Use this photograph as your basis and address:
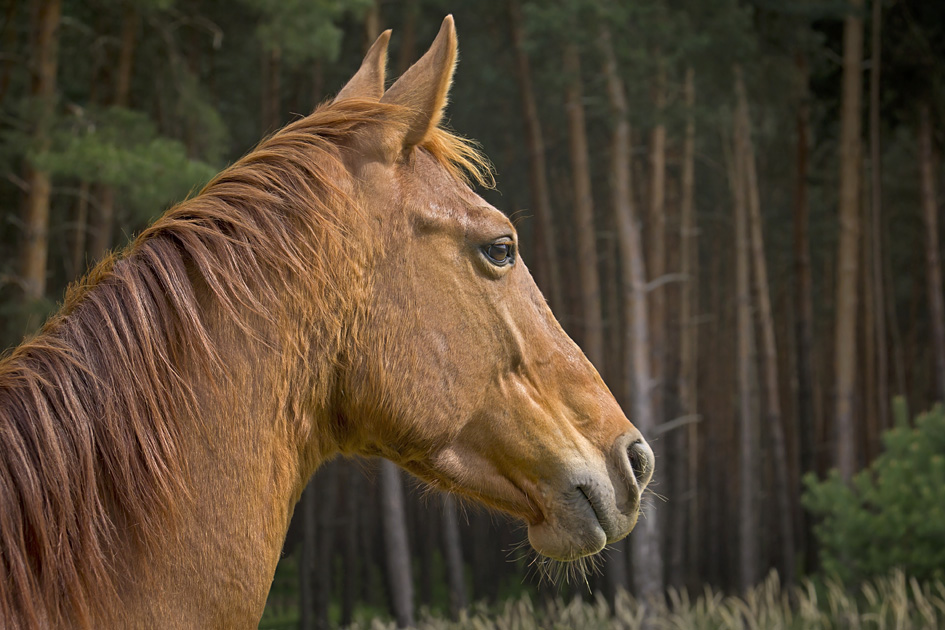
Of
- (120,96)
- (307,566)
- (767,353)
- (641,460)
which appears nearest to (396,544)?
(307,566)

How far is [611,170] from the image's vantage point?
424 inches

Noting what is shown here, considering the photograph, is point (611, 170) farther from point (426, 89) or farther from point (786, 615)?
point (426, 89)

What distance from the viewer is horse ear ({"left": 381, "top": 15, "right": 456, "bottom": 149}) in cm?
157

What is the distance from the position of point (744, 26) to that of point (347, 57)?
6.23m

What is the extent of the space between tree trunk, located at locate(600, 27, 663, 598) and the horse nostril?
26.3 ft

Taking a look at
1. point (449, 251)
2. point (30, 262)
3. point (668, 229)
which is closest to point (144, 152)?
point (30, 262)

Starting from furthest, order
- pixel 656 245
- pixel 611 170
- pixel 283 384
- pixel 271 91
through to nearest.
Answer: pixel 656 245 → pixel 271 91 → pixel 611 170 → pixel 283 384

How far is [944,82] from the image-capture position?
1116 cm

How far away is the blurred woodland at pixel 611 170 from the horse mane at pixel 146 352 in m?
4.53

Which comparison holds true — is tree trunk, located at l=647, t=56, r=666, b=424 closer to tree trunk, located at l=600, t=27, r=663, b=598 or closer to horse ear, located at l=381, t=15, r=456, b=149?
tree trunk, located at l=600, t=27, r=663, b=598

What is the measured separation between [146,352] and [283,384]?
239 millimetres

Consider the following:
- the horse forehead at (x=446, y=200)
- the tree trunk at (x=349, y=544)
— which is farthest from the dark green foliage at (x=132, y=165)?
the tree trunk at (x=349, y=544)

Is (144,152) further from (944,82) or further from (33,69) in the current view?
(944,82)

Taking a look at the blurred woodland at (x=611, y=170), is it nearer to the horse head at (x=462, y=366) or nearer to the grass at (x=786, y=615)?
the grass at (x=786, y=615)
